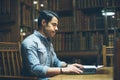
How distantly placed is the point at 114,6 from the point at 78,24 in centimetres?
66

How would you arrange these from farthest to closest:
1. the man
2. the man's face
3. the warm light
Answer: the warm light → the man's face → the man

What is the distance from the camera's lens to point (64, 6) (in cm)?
449

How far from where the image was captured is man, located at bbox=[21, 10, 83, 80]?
1612 millimetres

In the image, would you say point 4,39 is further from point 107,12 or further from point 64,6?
point 107,12

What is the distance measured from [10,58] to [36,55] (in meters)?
0.83

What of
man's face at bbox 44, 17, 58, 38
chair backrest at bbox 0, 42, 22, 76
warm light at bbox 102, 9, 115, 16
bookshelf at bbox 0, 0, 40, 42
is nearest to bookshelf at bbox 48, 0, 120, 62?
warm light at bbox 102, 9, 115, 16

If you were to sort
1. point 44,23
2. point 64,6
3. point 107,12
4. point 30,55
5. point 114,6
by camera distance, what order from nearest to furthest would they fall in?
point 30,55
point 44,23
point 107,12
point 114,6
point 64,6

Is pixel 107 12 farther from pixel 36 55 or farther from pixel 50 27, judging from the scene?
pixel 36 55

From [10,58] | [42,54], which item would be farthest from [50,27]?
[10,58]

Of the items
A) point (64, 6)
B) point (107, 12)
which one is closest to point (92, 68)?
point (107, 12)

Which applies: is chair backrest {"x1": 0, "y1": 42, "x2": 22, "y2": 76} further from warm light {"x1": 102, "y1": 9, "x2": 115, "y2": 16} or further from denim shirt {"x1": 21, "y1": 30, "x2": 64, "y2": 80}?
warm light {"x1": 102, "y1": 9, "x2": 115, "y2": 16}

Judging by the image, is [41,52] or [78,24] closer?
[41,52]

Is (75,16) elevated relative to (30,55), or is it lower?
elevated

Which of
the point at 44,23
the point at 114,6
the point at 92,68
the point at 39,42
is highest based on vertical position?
the point at 114,6
